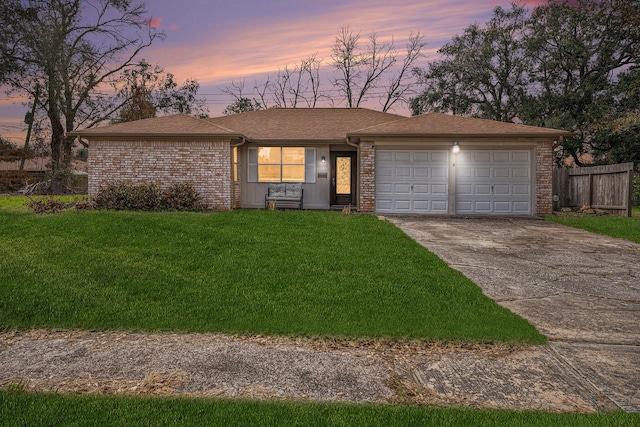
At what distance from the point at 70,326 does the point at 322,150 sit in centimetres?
1257

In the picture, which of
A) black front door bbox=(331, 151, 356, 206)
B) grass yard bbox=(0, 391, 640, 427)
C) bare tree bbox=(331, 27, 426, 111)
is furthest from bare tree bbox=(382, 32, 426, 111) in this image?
grass yard bbox=(0, 391, 640, 427)

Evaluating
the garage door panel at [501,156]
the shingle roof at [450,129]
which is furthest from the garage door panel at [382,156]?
the garage door panel at [501,156]

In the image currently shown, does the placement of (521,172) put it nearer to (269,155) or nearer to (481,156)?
(481,156)

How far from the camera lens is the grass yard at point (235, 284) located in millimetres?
4473

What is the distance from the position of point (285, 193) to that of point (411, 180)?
15.1ft

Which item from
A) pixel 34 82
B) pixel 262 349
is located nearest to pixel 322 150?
pixel 262 349

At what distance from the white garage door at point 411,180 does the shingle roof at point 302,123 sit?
237cm

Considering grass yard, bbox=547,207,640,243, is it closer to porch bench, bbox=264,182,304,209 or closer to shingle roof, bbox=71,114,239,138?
porch bench, bbox=264,182,304,209

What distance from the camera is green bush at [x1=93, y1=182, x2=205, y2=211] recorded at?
528 inches

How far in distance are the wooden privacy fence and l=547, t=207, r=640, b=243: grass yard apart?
0.99 metres

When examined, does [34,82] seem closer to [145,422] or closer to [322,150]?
[322,150]

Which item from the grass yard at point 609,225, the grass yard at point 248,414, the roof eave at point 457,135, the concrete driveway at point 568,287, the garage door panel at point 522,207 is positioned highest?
the roof eave at point 457,135

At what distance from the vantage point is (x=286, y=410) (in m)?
2.71

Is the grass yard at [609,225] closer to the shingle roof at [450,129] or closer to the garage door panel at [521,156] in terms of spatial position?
the garage door panel at [521,156]
